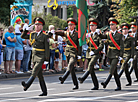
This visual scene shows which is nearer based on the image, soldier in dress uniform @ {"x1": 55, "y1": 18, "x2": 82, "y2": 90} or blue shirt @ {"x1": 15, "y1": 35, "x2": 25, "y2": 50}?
soldier in dress uniform @ {"x1": 55, "y1": 18, "x2": 82, "y2": 90}

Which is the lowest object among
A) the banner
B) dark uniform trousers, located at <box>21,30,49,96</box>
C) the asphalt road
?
the asphalt road

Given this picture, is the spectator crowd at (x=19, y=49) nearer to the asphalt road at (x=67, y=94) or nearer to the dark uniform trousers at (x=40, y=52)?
the asphalt road at (x=67, y=94)

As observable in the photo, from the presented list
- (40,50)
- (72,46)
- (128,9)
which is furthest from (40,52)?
(128,9)

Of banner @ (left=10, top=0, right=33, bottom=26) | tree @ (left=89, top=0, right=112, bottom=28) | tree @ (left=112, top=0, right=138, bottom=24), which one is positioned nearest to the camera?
banner @ (left=10, top=0, right=33, bottom=26)

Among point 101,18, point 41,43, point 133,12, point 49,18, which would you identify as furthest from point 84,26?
point 49,18

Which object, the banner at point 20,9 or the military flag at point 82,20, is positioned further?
the banner at point 20,9

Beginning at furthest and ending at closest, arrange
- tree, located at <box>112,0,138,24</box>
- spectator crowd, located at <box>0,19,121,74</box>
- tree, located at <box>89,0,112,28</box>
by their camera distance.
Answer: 1. tree, located at <box>89,0,112,28</box>
2. tree, located at <box>112,0,138,24</box>
3. spectator crowd, located at <box>0,19,121,74</box>

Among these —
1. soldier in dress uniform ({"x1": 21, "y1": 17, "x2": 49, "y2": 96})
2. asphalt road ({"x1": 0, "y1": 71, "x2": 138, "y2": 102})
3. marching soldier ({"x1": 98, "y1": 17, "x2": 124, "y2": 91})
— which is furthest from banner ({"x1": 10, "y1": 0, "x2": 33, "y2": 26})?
soldier in dress uniform ({"x1": 21, "y1": 17, "x2": 49, "y2": 96})

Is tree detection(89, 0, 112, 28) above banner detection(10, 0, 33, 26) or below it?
above

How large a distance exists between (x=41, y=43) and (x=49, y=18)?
54.6m

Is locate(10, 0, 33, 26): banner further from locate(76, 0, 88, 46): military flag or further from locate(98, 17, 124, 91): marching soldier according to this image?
locate(98, 17, 124, 91): marching soldier

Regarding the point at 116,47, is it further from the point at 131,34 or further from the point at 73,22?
the point at 131,34

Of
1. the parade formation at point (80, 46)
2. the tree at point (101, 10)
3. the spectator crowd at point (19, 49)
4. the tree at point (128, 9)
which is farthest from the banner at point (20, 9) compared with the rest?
the tree at point (101, 10)

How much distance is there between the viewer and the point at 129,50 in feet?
42.7
